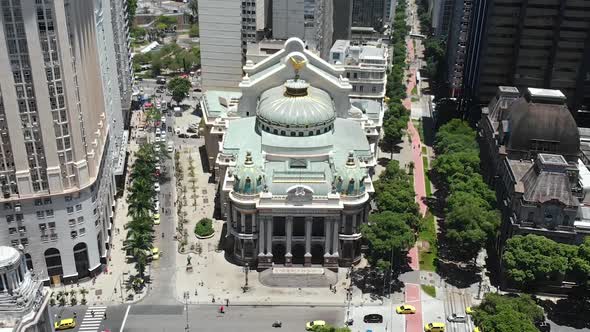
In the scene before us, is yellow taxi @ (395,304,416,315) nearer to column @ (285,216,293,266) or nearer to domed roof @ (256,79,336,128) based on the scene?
Answer: column @ (285,216,293,266)

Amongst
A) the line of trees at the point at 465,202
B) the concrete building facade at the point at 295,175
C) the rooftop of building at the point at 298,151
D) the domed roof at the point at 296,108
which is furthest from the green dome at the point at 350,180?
the line of trees at the point at 465,202

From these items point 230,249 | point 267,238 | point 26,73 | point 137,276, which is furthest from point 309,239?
point 26,73

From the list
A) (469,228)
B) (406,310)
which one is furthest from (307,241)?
(469,228)

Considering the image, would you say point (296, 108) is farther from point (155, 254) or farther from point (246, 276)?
point (155, 254)

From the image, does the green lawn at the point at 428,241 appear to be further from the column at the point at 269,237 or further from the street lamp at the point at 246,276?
the street lamp at the point at 246,276

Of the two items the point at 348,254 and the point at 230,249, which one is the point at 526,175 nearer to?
the point at 348,254

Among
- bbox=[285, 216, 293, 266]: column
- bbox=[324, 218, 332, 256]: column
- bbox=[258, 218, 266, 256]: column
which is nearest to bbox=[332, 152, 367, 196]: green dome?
bbox=[324, 218, 332, 256]: column

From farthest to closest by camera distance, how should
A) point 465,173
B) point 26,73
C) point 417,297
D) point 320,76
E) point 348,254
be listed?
1. point 320,76
2. point 465,173
3. point 348,254
4. point 417,297
5. point 26,73
